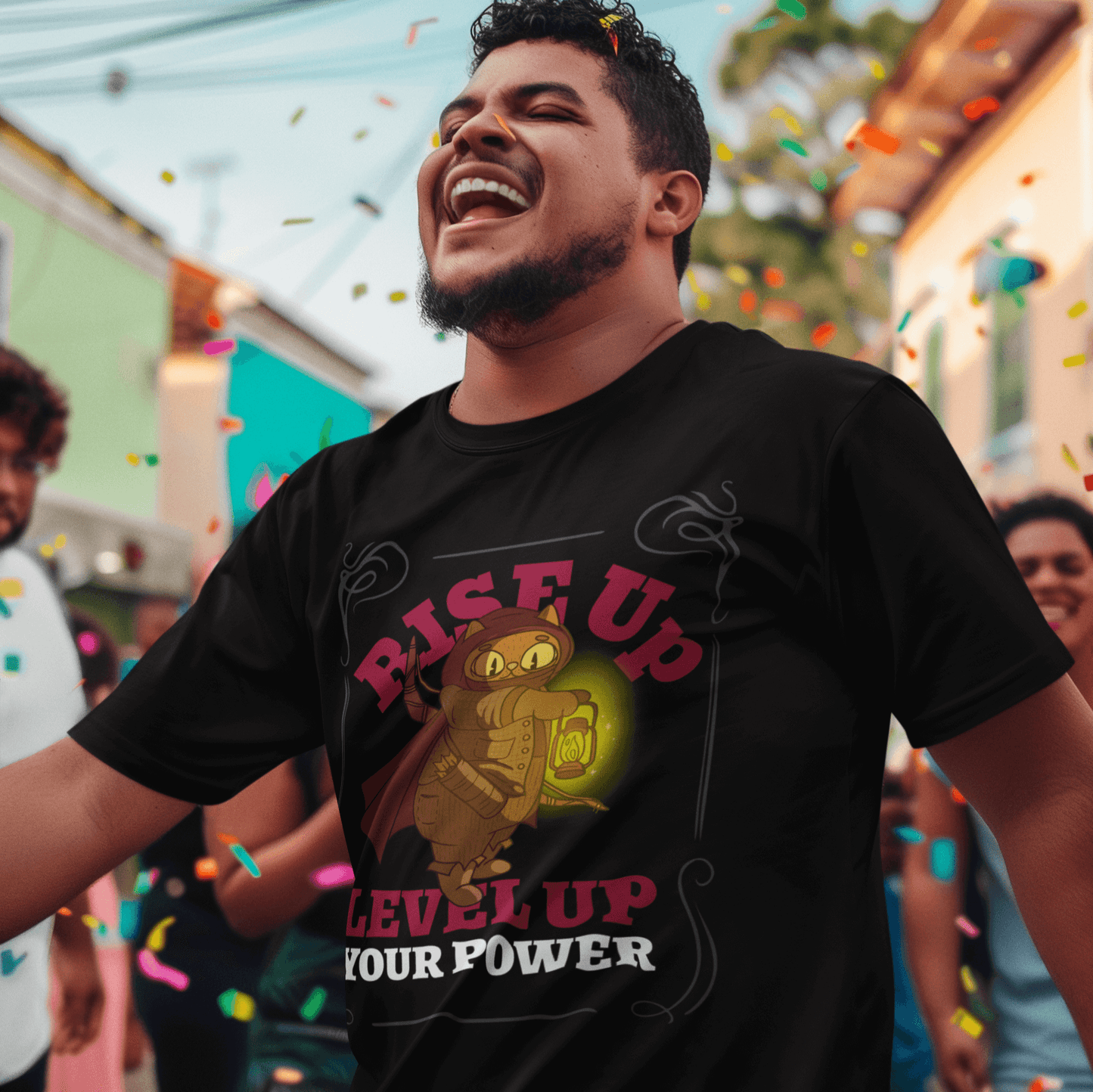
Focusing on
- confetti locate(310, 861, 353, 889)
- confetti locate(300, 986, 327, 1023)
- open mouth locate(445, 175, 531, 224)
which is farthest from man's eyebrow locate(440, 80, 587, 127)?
confetti locate(300, 986, 327, 1023)

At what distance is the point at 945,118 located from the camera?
3.60 metres

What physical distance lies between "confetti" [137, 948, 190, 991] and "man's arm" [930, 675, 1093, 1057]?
2846 millimetres

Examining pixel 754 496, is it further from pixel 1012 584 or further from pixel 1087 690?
pixel 1087 690

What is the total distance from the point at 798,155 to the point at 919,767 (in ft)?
6.32

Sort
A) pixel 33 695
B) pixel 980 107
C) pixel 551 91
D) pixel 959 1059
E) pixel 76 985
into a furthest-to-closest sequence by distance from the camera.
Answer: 1. pixel 980 107
2. pixel 33 695
3. pixel 76 985
4. pixel 959 1059
5. pixel 551 91

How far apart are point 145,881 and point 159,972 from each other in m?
0.27

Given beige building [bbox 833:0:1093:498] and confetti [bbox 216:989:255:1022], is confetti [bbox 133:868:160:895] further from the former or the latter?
beige building [bbox 833:0:1093:498]

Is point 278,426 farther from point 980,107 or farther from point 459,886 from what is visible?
point 459,886

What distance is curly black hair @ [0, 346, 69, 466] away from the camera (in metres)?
3.47

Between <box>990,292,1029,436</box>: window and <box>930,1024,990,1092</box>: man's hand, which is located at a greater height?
<box>990,292,1029,436</box>: window

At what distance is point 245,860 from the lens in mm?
3051

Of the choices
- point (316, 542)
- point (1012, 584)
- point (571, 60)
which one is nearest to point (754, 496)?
point (1012, 584)

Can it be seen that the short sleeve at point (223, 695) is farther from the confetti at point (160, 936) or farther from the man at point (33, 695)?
the confetti at point (160, 936)

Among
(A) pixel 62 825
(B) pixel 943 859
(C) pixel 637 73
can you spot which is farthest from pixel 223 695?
(B) pixel 943 859
